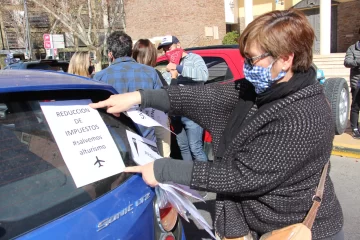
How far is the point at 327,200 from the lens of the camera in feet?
5.35

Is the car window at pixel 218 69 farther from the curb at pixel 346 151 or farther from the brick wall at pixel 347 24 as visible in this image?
the brick wall at pixel 347 24

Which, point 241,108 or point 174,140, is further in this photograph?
point 174,140

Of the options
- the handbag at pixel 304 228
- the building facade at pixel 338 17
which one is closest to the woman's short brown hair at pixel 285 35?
the handbag at pixel 304 228

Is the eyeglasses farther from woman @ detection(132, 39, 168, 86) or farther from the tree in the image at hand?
the tree

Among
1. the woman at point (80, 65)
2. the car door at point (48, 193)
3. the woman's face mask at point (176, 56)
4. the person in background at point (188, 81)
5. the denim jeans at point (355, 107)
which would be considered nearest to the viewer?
the car door at point (48, 193)

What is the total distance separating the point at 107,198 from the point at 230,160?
580 millimetres

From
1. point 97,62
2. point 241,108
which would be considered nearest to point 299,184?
point 241,108

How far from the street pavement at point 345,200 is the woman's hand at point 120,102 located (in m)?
2.09

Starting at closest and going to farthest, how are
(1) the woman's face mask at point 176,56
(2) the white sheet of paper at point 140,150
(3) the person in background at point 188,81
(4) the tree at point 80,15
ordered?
(2) the white sheet of paper at point 140,150
(3) the person in background at point 188,81
(1) the woman's face mask at point 176,56
(4) the tree at point 80,15

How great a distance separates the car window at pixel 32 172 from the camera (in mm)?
1398

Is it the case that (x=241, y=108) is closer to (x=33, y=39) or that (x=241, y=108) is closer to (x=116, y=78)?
(x=116, y=78)

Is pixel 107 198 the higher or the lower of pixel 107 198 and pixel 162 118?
the lower

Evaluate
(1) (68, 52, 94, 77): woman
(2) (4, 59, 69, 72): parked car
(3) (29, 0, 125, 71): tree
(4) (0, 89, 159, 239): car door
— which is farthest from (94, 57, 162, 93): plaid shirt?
(3) (29, 0, 125, 71): tree

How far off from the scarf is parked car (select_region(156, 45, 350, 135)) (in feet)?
9.12
